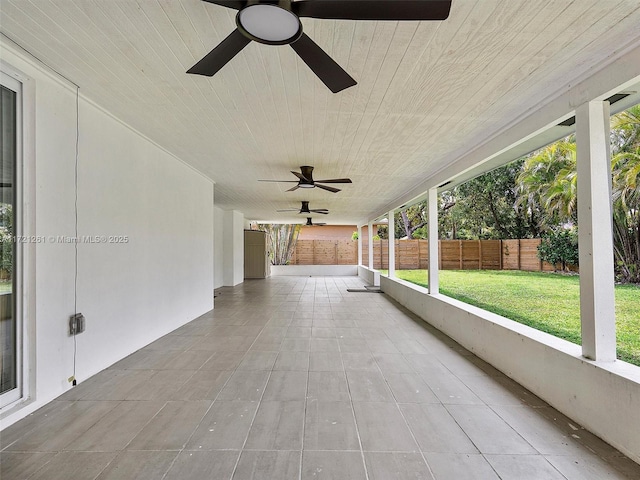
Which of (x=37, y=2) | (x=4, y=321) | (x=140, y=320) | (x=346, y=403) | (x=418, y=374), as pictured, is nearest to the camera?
(x=37, y=2)

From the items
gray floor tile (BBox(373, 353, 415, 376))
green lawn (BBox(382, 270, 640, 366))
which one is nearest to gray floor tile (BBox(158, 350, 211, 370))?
gray floor tile (BBox(373, 353, 415, 376))

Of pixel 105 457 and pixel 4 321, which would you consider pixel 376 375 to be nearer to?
pixel 105 457

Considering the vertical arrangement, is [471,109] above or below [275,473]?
above

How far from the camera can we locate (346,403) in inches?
96.2

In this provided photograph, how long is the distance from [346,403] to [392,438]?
1.68 feet

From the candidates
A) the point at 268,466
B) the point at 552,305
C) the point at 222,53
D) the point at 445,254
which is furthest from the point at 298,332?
the point at 445,254

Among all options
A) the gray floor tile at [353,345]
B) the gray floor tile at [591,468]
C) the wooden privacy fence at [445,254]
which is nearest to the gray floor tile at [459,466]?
the gray floor tile at [591,468]

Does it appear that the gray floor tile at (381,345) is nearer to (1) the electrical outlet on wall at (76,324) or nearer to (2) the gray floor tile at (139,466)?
(2) the gray floor tile at (139,466)

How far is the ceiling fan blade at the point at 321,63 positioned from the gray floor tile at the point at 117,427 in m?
2.58

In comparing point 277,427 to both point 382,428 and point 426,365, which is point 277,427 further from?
point 426,365

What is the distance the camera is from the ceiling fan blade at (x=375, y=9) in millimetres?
1315

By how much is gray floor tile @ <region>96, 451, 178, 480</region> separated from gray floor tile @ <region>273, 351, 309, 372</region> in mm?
1417

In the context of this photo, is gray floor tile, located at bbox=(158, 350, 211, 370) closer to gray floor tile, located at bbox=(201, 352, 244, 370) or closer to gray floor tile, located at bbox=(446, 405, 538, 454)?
gray floor tile, located at bbox=(201, 352, 244, 370)

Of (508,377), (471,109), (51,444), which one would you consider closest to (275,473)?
(51,444)
